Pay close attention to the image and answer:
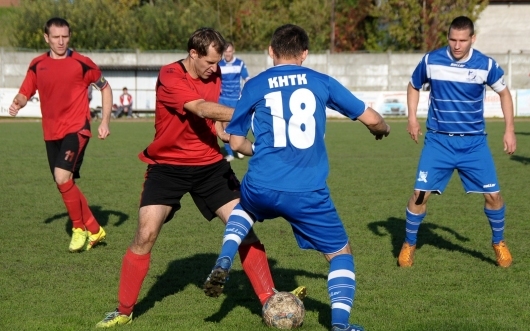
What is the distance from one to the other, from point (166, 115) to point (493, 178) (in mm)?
3185

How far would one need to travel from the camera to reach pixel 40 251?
25.7 ft

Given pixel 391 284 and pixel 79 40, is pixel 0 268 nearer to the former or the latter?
pixel 391 284

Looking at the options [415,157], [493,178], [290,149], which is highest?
[290,149]

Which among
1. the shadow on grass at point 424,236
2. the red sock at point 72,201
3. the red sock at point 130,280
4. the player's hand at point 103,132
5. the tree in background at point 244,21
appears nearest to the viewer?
the red sock at point 130,280

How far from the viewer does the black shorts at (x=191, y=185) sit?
5.52m

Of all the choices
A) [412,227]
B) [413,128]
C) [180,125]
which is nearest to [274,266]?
[412,227]

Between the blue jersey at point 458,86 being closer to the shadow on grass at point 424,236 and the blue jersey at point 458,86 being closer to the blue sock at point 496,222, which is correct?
the blue sock at point 496,222

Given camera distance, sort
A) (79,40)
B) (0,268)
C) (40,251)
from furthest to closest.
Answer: (79,40), (40,251), (0,268)

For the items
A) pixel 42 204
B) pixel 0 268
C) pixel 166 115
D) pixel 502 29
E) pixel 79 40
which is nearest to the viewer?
pixel 166 115

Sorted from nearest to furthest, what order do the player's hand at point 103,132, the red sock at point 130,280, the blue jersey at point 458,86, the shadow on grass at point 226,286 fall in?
the red sock at point 130,280 → the shadow on grass at point 226,286 → the blue jersey at point 458,86 → the player's hand at point 103,132

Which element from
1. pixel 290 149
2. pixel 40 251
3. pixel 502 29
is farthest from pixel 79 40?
pixel 290 149

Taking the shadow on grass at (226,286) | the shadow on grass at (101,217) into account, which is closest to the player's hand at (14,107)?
the shadow on grass at (101,217)

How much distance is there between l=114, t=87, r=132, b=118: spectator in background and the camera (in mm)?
32438

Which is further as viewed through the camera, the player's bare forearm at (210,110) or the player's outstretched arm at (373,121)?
the player's bare forearm at (210,110)
